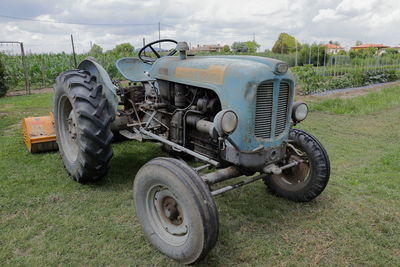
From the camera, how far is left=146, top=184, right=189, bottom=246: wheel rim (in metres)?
2.55

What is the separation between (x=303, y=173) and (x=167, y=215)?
1.66 metres

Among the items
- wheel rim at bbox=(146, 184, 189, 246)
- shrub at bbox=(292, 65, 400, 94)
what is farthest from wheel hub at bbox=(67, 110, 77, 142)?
shrub at bbox=(292, 65, 400, 94)

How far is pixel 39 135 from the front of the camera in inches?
186

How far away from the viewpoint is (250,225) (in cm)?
306

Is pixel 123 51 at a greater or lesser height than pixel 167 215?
greater

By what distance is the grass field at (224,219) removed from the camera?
259cm

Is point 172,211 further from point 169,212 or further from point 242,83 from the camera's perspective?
point 242,83

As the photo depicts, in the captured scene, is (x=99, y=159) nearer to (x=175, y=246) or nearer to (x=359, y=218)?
(x=175, y=246)

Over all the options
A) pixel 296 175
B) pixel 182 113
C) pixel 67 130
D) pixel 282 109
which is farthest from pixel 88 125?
pixel 296 175

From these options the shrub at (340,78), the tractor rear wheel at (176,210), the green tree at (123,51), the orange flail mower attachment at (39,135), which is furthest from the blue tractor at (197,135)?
the green tree at (123,51)

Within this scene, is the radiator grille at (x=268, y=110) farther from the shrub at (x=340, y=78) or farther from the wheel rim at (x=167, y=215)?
the shrub at (x=340, y=78)

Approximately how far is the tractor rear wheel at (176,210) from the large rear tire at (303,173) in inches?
56.6

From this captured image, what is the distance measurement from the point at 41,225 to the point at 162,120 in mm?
1609

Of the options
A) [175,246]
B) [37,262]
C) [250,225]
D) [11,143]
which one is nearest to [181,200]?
[175,246]
